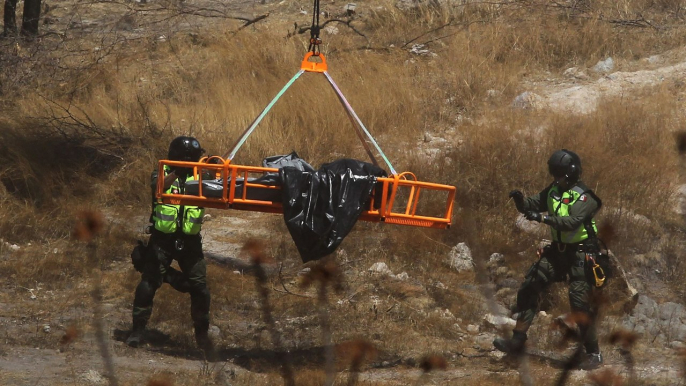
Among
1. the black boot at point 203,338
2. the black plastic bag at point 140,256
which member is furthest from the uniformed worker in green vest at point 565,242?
the black plastic bag at point 140,256

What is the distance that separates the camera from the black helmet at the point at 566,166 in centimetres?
659

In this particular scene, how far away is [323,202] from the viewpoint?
5.60 m

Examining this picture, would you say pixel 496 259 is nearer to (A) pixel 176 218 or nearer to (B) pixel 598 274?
(B) pixel 598 274

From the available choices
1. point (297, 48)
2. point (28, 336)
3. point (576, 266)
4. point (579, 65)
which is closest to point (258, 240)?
point (28, 336)

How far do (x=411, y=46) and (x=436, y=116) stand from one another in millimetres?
2277

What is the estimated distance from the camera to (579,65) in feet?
42.8

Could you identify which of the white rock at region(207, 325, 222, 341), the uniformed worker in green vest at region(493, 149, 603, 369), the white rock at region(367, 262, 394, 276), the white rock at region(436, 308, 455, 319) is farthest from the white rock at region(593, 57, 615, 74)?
the white rock at region(207, 325, 222, 341)

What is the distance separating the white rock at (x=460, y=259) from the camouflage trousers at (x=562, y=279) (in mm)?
1877

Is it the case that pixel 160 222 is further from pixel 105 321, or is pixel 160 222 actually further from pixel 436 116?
pixel 436 116

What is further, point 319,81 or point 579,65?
point 579,65

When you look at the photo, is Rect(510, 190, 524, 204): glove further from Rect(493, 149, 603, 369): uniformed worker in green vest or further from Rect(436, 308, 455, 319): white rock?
Rect(436, 308, 455, 319): white rock

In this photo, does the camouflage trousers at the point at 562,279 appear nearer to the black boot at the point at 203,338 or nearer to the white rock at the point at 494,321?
the white rock at the point at 494,321

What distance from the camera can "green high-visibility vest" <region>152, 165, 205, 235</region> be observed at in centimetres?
643

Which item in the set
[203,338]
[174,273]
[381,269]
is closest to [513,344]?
[381,269]
